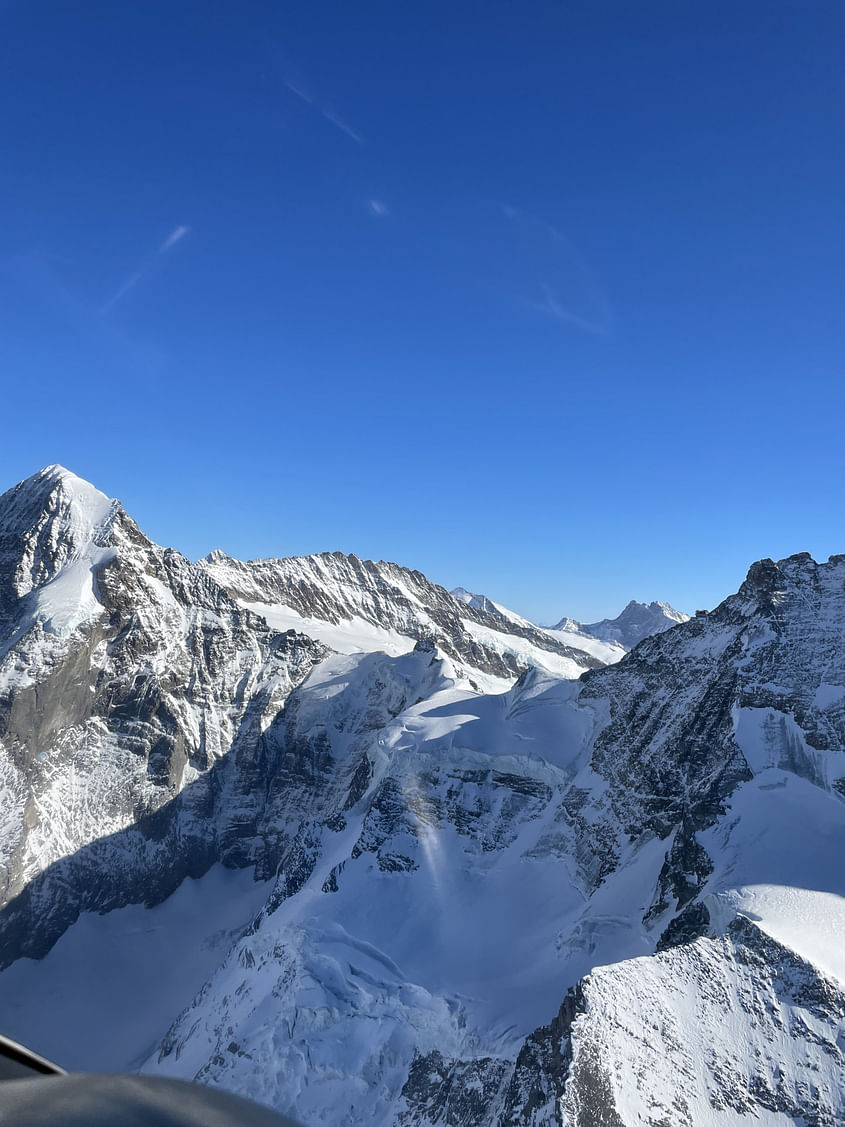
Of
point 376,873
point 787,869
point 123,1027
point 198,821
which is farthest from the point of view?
point 198,821

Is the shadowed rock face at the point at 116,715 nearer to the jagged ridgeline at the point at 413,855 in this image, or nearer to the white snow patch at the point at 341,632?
the jagged ridgeline at the point at 413,855

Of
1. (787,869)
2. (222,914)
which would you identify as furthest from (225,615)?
(787,869)

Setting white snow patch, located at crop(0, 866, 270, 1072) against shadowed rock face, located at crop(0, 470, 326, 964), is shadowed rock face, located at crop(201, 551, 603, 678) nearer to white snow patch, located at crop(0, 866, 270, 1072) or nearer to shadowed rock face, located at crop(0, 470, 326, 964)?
shadowed rock face, located at crop(0, 470, 326, 964)

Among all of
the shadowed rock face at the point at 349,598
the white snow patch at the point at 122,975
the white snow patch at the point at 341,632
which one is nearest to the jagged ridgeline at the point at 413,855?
the white snow patch at the point at 122,975

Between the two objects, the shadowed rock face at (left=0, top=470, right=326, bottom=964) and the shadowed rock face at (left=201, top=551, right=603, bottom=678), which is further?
the shadowed rock face at (left=201, top=551, right=603, bottom=678)

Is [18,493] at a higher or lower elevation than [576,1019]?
higher

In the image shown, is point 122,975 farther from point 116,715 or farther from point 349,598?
point 349,598

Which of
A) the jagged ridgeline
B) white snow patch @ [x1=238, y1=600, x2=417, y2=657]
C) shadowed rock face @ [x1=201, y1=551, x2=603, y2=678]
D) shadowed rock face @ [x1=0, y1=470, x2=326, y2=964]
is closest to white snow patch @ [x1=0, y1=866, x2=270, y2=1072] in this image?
the jagged ridgeline

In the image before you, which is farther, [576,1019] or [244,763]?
[244,763]

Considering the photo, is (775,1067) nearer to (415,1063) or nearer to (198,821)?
(415,1063)
